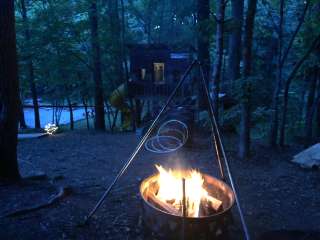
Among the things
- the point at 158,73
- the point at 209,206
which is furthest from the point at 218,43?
the point at 158,73

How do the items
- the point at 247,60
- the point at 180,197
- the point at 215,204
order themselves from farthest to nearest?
the point at 247,60 < the point at 180,197 < the point at 215,204

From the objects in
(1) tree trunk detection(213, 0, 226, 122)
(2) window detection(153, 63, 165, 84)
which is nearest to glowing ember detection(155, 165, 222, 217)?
(1) tree trunk detection(213, 0, 226, 122)

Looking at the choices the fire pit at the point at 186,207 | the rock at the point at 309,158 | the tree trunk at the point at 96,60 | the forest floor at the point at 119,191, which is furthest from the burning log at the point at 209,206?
the tree trunk at the point at 96,60

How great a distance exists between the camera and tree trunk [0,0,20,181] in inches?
223

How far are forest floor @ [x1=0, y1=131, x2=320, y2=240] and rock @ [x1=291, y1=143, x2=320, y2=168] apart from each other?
0.20 metres

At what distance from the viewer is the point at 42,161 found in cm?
936

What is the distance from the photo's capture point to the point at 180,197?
5129 mm

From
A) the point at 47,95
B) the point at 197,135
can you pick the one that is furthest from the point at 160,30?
the point at 197,135

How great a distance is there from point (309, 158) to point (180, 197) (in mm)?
5366

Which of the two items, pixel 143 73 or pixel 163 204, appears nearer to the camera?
pixel 163 204

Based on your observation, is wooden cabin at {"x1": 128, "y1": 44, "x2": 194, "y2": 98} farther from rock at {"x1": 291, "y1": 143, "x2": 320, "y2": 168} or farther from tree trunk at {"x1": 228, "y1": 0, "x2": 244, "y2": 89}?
rock at {"x1": 291, "y1": 143, "x2": 320, "y2": 168}

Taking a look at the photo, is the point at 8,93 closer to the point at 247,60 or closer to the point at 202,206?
the point at 202,206

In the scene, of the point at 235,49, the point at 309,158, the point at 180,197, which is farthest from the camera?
the point at 235,49

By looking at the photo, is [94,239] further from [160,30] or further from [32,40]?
A: [160,30]
